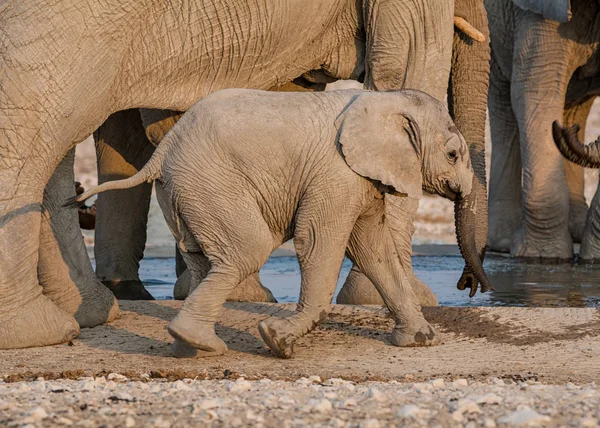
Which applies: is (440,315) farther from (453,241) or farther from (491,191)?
(453,241)

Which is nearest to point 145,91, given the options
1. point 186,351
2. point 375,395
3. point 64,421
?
point 186,351

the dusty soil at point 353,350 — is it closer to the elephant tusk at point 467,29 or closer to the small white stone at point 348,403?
the small white stone at point 348,403

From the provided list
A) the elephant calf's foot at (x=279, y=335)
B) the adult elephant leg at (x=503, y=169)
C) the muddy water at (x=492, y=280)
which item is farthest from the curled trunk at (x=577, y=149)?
the elephant calf's foot at (x=279, y=335)

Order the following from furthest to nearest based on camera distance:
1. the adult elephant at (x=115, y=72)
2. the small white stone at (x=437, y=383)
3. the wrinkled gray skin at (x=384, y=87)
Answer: the wrinkled gray skin at (x=384, y=87)
the adult elephant at (x=115, y=72)
the small white stone at (x=437, y=383)

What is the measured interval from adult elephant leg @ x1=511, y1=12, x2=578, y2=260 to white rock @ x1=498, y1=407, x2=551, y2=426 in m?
6.01

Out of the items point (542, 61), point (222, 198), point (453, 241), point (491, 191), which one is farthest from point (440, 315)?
point (453, 241)

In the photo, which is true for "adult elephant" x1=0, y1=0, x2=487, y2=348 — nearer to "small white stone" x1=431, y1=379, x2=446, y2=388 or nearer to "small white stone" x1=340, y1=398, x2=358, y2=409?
"small white stone" x1=431, y1=379, x2=446, y2=388

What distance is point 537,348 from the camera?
5.82 meters

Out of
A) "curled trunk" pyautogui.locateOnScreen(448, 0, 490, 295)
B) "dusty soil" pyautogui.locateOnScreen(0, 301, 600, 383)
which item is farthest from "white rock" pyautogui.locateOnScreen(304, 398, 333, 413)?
"curled trunk" pyautogui.locateOnScreen(448, 0, 490, 295)

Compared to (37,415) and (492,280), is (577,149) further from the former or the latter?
(37,415)

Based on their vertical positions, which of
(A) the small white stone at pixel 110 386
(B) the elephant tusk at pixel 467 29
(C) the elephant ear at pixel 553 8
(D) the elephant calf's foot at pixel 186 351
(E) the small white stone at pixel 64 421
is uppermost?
(C) the elephant ear at pixel 553 8

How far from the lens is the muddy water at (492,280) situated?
7.73m

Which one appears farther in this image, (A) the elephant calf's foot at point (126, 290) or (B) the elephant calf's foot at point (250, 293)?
(A) the elephant calf's foot at point (126, 290)

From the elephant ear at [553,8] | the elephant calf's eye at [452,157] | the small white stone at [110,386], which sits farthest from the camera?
the elephant ear at [553,8]
